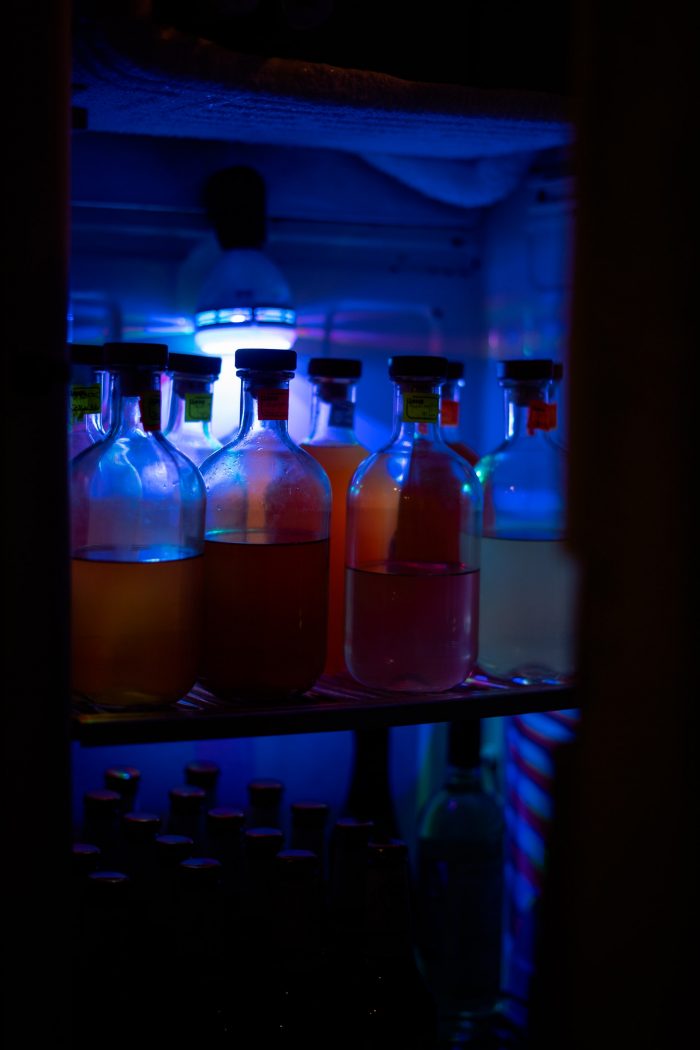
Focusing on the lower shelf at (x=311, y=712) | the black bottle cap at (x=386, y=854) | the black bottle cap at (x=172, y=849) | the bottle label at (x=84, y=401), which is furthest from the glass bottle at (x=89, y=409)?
the black bottle cap at (x=386, y=854)

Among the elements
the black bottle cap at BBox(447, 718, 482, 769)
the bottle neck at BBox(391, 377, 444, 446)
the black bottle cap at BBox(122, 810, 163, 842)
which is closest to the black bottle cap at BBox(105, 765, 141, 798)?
the black bottle cap at BBox(122, 810, 163, 842)

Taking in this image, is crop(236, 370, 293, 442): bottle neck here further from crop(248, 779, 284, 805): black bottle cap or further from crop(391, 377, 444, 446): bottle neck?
crop(248, 779, 284, 805): black bottle cap

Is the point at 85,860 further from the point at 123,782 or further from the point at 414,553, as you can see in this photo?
the point at 414,553

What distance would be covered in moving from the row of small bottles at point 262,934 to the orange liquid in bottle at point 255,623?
209 mm

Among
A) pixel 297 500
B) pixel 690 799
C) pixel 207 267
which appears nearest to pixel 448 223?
pixel 207 267

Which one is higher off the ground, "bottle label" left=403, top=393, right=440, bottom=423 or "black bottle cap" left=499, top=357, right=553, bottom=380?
"black bottle cap" left=499, top=357, right=553, bottom=380

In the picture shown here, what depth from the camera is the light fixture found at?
1.30 m

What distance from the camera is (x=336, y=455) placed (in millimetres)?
1186

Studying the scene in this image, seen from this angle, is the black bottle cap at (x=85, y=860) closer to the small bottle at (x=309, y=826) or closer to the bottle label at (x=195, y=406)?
the small bottle at (x=309, y=826)

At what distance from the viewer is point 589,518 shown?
666mm

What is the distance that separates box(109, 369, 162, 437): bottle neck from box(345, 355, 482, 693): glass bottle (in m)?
0.24

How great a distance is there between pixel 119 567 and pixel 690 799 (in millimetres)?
548

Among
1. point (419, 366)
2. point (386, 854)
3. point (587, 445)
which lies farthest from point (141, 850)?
point (587, 445)

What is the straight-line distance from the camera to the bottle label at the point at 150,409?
0.97m
